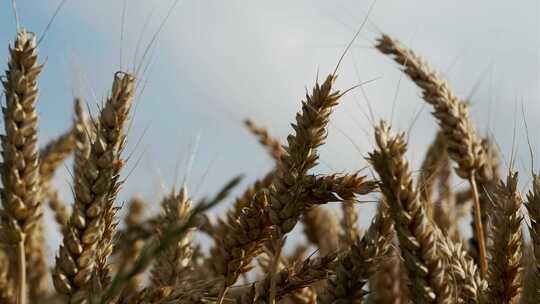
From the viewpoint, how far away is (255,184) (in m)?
3.79

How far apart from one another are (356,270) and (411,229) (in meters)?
0.26

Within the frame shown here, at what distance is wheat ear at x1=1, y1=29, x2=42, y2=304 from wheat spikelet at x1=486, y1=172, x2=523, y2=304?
51.5 inches

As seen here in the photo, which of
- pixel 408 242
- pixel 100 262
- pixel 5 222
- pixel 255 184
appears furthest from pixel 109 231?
pixel 255 184

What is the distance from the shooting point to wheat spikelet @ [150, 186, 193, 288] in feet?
8.89

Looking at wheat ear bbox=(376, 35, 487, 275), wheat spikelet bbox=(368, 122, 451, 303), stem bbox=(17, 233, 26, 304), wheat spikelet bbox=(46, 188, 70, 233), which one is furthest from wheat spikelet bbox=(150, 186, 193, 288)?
wheat spikelet bbox=(46, 188, 70, 233)

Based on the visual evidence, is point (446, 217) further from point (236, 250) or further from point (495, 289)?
point (236, 250)

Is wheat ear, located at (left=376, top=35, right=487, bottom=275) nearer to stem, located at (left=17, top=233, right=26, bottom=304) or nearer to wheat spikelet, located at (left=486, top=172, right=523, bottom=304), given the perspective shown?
wheat spikelet, located at (left=486, top=172, right=523, bottom=304)

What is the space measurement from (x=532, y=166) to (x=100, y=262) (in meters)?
1.40

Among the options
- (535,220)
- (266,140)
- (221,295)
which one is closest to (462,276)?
(535,220)

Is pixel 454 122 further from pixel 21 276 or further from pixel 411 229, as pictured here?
pixel 21 276

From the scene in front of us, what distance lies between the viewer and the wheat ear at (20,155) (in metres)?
1.95

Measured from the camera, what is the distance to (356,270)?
197cm

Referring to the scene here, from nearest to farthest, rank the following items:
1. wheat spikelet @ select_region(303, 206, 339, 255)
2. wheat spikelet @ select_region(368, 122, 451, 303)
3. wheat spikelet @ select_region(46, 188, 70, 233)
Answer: wheat spikelet @ select_region(368, 122, 451, 303) → wheat spikelet @ select_region(46, 188, 70, 233) → wheat spikelet @ select_region(303, 206, 339, 255)

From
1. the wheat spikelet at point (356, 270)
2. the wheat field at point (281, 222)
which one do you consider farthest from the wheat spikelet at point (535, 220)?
the wheat spikelet at point (356, 270)
